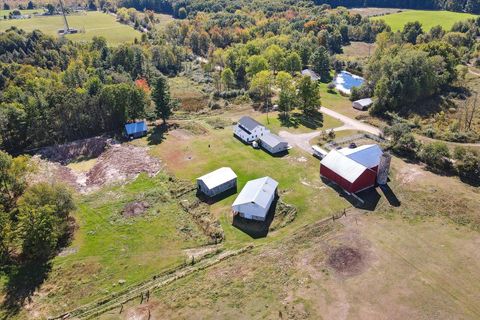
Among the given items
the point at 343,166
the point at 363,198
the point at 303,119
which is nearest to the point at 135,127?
the point at 303,119

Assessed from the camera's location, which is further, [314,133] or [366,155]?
[314,133]

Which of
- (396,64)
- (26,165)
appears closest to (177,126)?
(26,165)

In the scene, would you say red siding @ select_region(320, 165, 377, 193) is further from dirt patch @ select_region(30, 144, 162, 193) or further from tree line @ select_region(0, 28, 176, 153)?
tree line @ select_region(0, 28, 176, 153)

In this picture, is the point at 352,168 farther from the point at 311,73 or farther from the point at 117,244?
the point at 311,73

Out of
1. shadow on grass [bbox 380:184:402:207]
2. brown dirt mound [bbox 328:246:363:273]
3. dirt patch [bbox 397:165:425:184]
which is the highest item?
dirt patch [bbox 397:165:425:184]

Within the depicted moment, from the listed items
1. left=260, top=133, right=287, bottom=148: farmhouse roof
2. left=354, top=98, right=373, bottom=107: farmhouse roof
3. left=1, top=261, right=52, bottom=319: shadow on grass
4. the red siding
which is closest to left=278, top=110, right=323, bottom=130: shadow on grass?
left=260, top=133, right=287, bottom=148: farmhouse roof

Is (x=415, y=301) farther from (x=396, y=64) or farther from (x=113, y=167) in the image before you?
(x=396, y=64)
